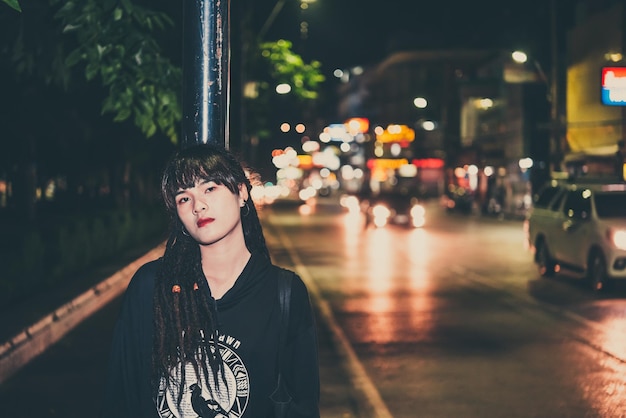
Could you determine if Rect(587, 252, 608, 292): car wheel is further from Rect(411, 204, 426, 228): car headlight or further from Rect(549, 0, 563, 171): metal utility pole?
Rect(411, 204, 426, 228): car headlight

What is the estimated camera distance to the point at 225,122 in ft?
15.4

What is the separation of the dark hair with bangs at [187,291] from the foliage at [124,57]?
4.49 m

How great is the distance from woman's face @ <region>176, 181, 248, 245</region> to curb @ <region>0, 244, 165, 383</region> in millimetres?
7621

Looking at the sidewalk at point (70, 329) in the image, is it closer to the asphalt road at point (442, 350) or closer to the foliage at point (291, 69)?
the asphalt road at point (442, 350)

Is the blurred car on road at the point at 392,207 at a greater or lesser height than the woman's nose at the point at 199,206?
lesser

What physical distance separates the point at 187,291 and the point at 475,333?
34.7 feet

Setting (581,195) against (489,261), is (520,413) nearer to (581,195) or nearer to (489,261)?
(581,195)

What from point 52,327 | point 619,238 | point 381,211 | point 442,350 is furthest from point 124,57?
point 381,211

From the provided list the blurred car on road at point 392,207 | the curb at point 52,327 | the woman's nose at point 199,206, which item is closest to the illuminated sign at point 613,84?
the curb at point 52,327

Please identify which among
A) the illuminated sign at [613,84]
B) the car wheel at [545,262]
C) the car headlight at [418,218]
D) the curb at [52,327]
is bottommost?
the car headlight at [418,218]

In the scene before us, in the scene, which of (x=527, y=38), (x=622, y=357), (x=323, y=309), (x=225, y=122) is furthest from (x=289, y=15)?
(x=225, y=122)

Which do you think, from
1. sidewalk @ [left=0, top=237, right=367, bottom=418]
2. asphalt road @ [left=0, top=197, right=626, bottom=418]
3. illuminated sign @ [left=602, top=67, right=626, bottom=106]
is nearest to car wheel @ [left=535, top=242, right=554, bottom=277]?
asphalt road @ [left=0, top=197, right=626, bottom=418]

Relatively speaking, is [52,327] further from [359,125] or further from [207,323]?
[359,125]

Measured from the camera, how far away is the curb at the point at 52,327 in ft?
36.9
